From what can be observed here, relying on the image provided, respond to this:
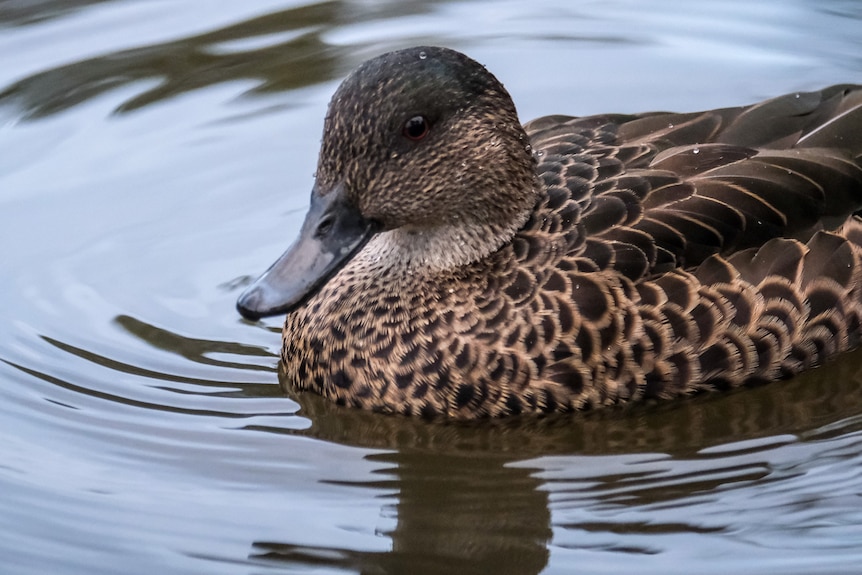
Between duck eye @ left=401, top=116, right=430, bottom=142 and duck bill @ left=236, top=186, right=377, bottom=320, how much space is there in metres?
0.36

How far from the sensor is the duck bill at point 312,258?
5754mm

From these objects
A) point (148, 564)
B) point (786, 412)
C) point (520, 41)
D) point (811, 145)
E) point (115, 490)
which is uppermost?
point (520, 41)

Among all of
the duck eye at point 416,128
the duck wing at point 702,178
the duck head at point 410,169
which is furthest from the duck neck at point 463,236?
the duck eye at point 416,128

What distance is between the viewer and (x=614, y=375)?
602cm

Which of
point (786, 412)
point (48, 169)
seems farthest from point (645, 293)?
point (48, 169)

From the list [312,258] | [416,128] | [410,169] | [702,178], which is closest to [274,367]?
[312,258]

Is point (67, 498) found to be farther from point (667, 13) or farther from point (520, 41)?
point (667, 13)

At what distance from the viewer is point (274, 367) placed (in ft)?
22.2

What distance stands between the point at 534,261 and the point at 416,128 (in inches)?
29.0

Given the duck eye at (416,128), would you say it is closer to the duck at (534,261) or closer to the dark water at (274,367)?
the duck at (534,261)

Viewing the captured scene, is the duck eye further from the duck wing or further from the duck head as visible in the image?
the duck wing

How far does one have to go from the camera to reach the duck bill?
5.75 metres

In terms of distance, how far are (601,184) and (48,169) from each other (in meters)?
3.52

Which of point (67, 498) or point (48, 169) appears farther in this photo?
point (48, 169)
